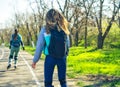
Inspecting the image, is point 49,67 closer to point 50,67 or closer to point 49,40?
point 50,67

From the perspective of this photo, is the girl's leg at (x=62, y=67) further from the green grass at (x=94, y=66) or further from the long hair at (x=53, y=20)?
the green grass at (x=94, y=66)

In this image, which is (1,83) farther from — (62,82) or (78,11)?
(78,11)

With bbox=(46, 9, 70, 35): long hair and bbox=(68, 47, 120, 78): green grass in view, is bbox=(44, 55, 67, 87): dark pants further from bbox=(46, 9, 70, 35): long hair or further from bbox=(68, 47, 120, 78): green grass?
bbox=(68, 47, 120, 78): green grass

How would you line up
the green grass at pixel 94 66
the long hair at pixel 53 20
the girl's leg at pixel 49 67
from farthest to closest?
the green grass at pixel 94 66 < the girl's leg at pixel 49 67 < the long hair at pixel 53 20

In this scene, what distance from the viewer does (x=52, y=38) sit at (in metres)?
7.59

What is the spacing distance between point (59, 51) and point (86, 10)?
3970cm

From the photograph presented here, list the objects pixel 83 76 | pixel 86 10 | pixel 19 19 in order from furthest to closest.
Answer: pixel 19 19, pixel 86 10, pixel 83 76

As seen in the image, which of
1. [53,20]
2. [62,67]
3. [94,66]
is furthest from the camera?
[94,66]

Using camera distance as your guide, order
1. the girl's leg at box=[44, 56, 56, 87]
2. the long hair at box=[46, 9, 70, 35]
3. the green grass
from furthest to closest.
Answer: the green grass → the girl's leg at box=[44, 56, 56, 87] → the long hair at box=[46, 9, 70, 35]

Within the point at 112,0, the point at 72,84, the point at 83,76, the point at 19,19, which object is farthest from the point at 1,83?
the point at 19,19

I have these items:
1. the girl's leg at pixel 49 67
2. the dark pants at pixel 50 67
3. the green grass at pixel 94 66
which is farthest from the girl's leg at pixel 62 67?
the green grass at pixel 94 66

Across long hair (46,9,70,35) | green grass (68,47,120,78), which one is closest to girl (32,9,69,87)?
long hair (46,9,70,35)

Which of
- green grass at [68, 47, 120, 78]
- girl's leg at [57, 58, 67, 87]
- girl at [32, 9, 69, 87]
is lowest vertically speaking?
green grass at [68, 47, 120, 78]

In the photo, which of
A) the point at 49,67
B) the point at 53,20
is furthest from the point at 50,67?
the point at 53,20
